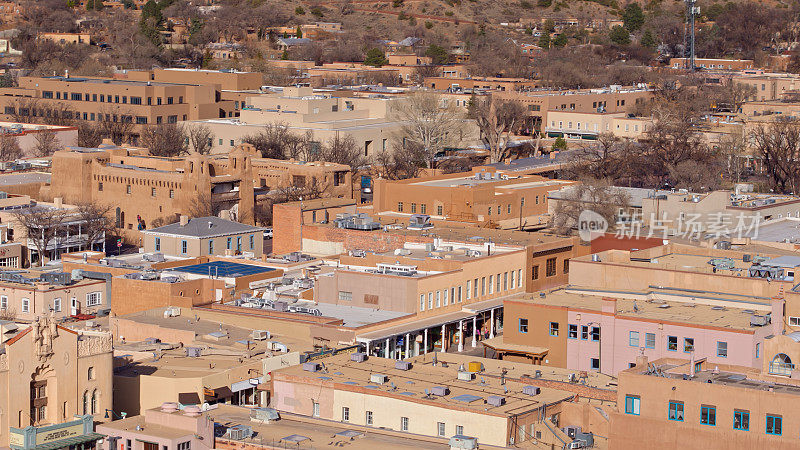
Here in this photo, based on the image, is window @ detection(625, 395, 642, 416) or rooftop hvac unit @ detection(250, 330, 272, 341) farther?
rooftop hvac unit @ detection(250, 330, 272, 341)

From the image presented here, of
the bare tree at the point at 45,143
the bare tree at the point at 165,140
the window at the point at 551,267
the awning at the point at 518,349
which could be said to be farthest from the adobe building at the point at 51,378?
the bare tree at the point at 45,143

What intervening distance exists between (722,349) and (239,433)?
17.8 metres

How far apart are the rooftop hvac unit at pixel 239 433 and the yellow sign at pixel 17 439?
14.9 feet

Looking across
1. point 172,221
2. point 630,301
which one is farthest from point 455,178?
point 630,301

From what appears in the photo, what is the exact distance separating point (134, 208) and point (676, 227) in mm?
27724

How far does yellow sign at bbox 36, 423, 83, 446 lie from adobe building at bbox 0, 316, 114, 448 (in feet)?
0.10

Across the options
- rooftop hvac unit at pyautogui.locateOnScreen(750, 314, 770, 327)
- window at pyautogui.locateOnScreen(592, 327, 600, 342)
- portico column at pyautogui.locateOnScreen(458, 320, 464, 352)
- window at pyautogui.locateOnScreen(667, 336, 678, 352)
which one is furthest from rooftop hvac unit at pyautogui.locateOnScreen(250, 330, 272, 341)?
rooftop hvac unit at pyautogui.locateOnScreen(750, 314, 770, 327)

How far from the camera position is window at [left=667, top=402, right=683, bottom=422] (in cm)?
3731

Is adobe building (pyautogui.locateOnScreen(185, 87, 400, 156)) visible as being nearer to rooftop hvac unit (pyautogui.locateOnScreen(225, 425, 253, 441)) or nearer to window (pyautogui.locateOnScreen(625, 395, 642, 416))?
window (pyautogui.locateOnScreen(625, 395, 642, 416))

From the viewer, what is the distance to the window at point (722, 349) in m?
48.3

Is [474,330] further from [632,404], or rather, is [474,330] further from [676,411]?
[676,411]

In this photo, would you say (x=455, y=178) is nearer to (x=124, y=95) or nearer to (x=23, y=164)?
(x=23, y=164)

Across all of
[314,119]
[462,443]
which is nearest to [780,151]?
[314,119]

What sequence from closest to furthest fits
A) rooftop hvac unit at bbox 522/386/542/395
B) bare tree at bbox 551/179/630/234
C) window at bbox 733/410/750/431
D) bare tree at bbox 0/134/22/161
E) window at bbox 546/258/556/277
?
window at bbox 733/410/750/431 → rooftop hvac unit at bbox 522/386/542/395 → window at bbox 546/258/556/277 → bare tree at bbox 551/179/630/234 → bare tree at bbox 0/134/22/161
